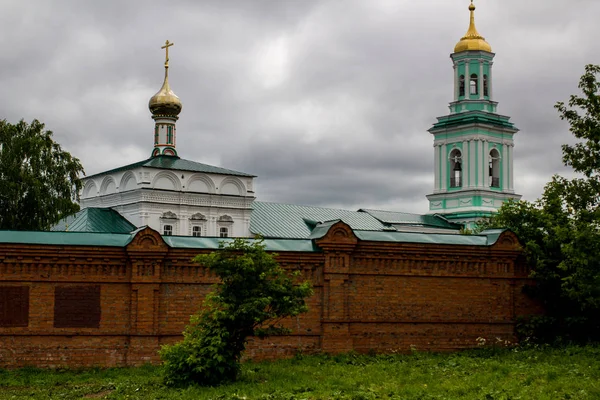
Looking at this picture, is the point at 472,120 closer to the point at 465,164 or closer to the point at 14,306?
the point at 465,164

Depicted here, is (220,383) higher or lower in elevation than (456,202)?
lower

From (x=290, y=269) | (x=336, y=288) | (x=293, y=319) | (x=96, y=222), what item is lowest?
(x=293, y=319)

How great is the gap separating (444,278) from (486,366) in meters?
3.08

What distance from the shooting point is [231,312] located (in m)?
14.1

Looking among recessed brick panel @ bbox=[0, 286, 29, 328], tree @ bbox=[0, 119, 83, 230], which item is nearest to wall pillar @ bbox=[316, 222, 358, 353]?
recessed brick panel @ bbox=[0, 286, 29, 328]

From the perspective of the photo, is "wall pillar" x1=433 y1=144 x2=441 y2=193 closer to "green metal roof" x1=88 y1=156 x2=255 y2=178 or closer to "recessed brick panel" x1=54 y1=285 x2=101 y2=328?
"green metal roof" x1=88 y1=156 x2=255 y2=178

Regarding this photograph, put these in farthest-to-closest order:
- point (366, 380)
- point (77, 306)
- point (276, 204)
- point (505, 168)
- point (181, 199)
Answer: point (505, 168)
point (276, 204)
point (181, 199)
point (77, 306)
point (366, 380)

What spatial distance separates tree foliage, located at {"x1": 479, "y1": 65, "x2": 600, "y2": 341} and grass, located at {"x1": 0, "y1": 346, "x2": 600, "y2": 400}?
1.40m

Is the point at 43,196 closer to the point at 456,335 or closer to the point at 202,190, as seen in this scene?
the point at 202,190

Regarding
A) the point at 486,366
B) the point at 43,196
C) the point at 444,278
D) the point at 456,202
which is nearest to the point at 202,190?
the point at 43,196

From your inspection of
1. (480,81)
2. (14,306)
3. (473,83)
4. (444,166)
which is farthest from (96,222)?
(480,81)

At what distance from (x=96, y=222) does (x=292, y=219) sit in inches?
405

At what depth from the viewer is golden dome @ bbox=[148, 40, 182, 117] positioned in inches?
1660

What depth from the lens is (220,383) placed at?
13.8 meters
